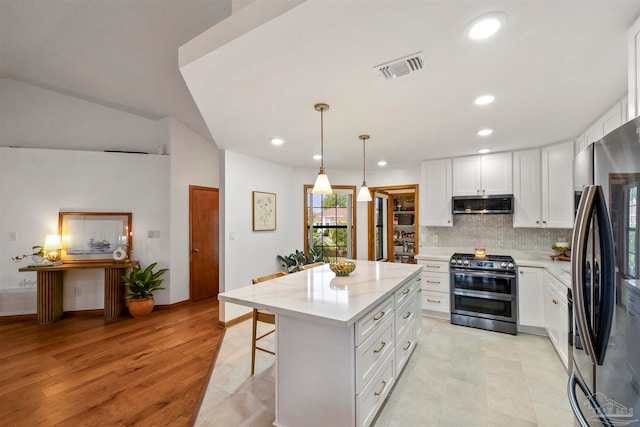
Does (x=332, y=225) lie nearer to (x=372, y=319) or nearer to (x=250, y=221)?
(x=250, y=221)

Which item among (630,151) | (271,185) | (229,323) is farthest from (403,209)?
(630,151)

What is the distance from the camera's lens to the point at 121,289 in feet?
13.8

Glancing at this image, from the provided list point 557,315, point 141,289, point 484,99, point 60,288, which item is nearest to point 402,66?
point 484,99

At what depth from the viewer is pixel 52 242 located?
398cm

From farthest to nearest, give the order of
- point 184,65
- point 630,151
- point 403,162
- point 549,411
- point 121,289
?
Answer: point 403,162 < point 121,289 < point 549,411 < point 184,65 < point 630,151

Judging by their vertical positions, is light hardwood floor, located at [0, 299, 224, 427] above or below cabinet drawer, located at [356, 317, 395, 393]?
below

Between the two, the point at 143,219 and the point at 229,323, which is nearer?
the point at 229,323

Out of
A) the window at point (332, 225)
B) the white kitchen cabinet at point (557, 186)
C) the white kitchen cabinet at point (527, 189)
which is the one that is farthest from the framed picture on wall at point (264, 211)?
the white kitchen cabinet at point (557, 186)

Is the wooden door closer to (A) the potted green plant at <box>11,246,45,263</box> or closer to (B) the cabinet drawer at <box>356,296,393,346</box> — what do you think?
(A) the potted green plant at <box>11,246,45,263</box>

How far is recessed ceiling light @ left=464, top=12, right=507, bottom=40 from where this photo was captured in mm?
1237

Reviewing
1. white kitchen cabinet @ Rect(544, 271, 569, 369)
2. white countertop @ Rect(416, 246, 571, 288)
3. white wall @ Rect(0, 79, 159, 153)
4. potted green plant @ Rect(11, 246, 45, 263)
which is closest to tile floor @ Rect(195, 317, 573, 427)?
white kitchen cabinet @ Rect(544, 271, 569, 369)

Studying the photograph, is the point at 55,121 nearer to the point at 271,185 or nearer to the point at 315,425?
the point at 271,185

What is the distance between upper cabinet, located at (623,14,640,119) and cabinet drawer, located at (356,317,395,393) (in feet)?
5.76

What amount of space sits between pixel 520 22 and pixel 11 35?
491cm
